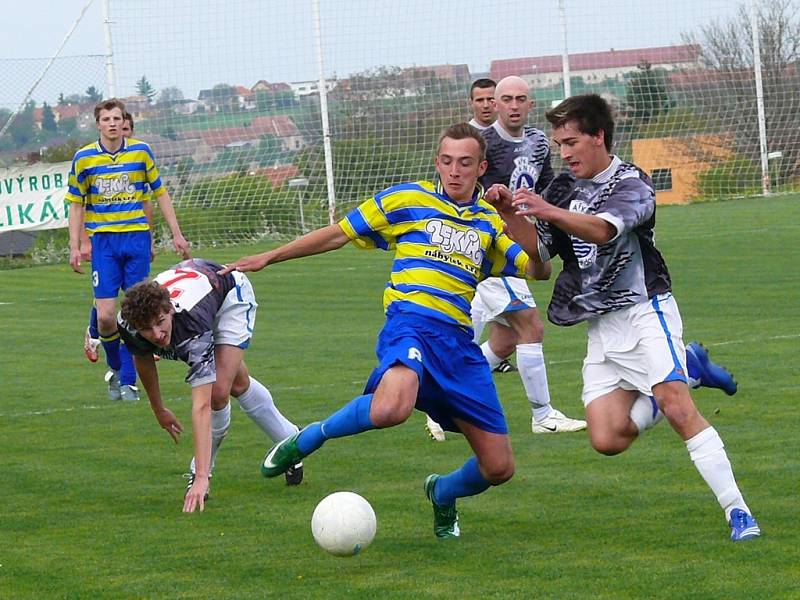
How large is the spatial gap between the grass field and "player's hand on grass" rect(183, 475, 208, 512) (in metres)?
0.07

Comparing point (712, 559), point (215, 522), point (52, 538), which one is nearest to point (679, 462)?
point (712, 559)

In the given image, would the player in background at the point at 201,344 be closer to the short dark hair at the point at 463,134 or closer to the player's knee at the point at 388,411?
the player's knee at the point at 388,411

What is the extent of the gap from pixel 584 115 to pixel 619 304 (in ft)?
2.61

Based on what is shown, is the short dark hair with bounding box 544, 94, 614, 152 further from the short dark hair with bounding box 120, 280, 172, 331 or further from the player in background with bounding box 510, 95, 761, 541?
the short dark hair with bounding box 120, 280, 172, 331

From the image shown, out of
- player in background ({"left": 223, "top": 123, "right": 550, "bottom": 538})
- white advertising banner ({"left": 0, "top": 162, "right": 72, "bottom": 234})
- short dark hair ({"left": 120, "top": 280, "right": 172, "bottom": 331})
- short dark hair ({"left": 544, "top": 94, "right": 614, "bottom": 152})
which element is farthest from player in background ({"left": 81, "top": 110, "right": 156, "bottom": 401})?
white advertising banner ({"left": 0, "top": 162, "right": 72, "bottom": 234})

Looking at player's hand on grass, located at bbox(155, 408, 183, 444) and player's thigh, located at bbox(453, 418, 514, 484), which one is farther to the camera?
player's hand on grass, located at bbox(155, 408, 183, 444)

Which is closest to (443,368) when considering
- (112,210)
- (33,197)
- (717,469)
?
(717,469)

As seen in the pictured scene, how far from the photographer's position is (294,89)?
26.2 m

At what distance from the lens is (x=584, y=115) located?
5863 mm

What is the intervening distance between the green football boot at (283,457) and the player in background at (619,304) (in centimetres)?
123

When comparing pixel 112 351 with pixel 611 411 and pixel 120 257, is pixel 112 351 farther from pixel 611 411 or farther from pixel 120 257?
pixel 611 411

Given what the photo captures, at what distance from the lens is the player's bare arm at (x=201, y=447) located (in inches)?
261

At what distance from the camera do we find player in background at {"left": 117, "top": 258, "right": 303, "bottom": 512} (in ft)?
21.1

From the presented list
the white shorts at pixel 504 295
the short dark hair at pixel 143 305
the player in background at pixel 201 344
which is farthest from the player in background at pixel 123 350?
the short dark hair at pixel 143 305
